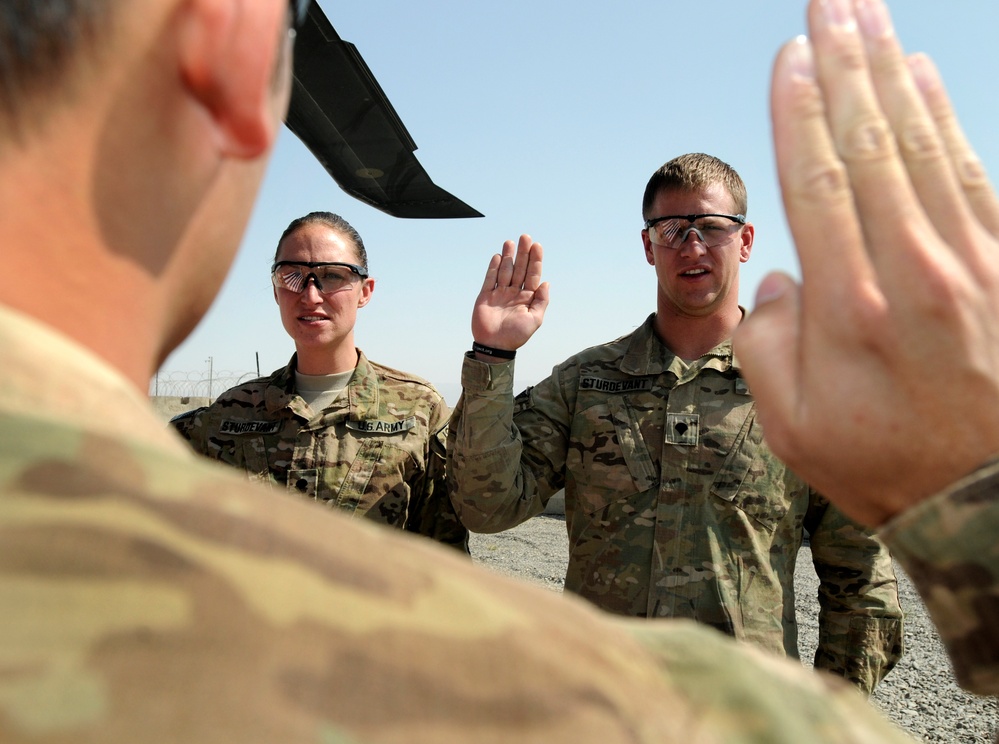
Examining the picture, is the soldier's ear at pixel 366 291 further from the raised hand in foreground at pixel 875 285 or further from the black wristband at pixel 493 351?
the raised hand in foreground at pixel 875 285

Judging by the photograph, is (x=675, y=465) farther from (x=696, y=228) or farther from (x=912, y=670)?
(x=912, y=670)

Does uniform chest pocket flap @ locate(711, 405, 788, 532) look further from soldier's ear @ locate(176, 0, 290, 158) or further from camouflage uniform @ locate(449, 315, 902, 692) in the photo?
soldier's ear @ locate(176, 0, 290, 158)

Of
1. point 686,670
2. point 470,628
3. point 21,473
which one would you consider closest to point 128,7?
point 21,473

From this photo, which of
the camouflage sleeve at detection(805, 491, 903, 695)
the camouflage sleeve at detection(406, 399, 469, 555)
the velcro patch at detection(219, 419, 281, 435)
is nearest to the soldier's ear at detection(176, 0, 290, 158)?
the camouflage sleeve at detection(805, 491, 903, 695)

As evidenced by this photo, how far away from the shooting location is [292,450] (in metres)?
4.13

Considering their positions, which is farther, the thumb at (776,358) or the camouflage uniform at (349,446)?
the camouflage uniform at (349,446)

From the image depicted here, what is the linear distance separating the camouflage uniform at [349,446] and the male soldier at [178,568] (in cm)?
327

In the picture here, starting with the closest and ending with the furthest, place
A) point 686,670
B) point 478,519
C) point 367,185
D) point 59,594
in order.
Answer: point 59,594, point 686,670, point 478,519, point 367,185

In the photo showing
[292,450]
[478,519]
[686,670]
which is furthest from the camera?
[292,450]

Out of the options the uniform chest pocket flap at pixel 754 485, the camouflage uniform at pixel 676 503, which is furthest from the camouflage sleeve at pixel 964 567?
the uniform chest pocket flap at pixel 754 485

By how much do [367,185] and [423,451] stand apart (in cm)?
150

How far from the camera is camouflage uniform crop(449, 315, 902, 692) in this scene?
Answer: 3.31 meters

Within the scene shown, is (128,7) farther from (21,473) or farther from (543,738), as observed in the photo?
(543,738)

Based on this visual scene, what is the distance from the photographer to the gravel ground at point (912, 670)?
5695mm
